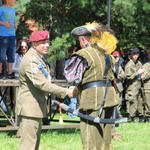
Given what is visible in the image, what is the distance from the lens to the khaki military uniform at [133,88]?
13.9 metres

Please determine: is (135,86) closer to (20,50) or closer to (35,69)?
(20,50)

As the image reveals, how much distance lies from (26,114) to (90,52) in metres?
1.23

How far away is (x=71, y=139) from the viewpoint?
10508 mm

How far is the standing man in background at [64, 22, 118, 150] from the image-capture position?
656 cm

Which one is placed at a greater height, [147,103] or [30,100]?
[30,100]

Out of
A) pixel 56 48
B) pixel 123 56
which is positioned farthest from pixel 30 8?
pixel 123 56

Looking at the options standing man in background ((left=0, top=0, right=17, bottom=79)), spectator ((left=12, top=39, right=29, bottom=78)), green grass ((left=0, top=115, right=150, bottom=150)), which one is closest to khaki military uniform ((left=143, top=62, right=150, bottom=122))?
green grass ((left=0, top=115, right=150, bottom=150))

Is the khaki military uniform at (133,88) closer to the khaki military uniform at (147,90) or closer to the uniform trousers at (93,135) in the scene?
the khaki military uniform at (147,90)

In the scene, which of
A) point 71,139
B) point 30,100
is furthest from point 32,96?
point 71,139

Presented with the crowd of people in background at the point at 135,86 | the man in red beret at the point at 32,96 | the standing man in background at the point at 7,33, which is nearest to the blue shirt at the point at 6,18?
the standing man in background at the point at 7,33

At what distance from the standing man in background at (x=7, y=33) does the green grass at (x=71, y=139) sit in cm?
139

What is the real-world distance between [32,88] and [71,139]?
3.42m

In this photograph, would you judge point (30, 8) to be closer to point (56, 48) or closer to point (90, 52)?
point (56, 48)

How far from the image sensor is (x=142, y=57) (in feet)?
50.5
